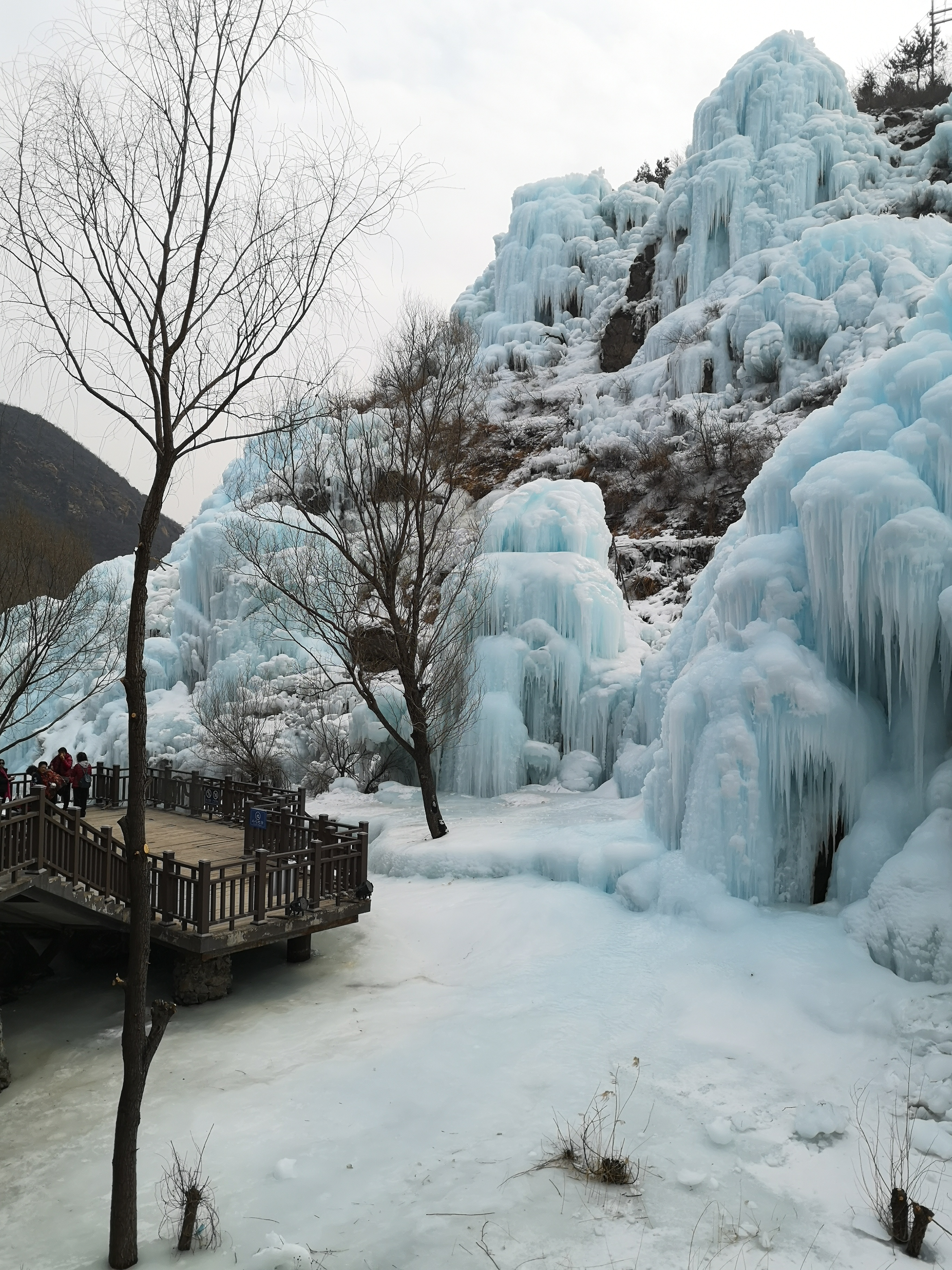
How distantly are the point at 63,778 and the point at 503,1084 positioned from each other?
9651 mm

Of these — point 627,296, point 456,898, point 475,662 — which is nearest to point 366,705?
point 475,662

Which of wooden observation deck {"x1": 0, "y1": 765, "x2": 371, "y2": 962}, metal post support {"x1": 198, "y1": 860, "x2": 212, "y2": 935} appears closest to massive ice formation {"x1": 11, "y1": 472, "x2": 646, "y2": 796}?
wooden observation deck {"x1": 0, "y1": 765, "x2": 371, "y2": 962}

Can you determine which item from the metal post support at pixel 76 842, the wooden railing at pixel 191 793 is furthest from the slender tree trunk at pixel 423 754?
the metal post support at pixel 76 842

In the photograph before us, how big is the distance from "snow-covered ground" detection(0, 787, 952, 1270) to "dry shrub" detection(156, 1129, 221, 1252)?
0.26ft

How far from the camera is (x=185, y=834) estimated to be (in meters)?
12.0

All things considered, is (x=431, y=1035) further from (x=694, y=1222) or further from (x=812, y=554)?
(x=812, y=554)

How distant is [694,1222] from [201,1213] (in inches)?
113

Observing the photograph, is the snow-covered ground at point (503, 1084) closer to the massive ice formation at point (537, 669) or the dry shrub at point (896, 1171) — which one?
the dry shrub at point (896, 1171)

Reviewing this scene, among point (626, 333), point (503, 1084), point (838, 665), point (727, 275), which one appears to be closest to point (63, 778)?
point (503, 1084)

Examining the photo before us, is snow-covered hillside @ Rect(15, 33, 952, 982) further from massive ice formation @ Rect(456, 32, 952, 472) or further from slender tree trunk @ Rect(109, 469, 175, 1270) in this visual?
slender tree trunk @ Rect(109, 469, 175, 1270)

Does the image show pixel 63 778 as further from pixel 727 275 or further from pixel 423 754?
pixel 727 275

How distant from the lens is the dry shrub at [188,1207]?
4.48 m

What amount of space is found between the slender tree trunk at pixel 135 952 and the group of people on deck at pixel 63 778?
8.34 metres

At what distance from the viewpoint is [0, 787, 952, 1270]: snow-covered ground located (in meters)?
4.66
